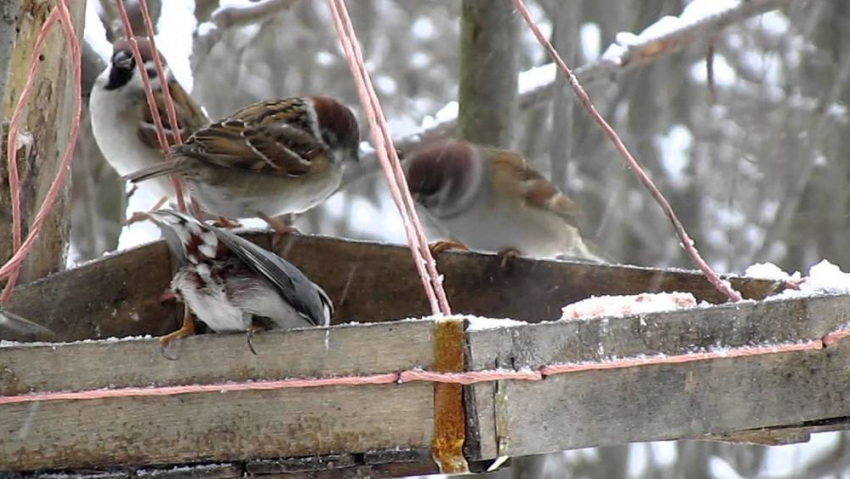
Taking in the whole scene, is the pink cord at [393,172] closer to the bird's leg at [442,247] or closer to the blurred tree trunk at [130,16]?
the bird's leg at [442,247]

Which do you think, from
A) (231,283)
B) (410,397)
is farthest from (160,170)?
(410,397)

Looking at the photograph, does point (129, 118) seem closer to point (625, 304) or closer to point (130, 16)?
point (130, 16)

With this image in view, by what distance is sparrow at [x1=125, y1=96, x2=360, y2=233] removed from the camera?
3.17m

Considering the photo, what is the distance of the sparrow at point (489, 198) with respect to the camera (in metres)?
3.45

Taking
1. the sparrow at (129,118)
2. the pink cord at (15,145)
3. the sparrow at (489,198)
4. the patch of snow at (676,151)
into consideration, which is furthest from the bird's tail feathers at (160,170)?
the patch of snow at (676,151)

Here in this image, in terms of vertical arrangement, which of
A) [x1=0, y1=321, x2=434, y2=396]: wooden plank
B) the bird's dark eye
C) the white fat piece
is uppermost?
the bird's dark eye

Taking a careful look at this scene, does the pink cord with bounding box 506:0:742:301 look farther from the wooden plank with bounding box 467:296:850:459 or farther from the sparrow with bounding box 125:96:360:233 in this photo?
the sparrow with bounding box 125:96:360:233

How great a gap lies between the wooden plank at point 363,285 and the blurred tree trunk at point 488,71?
0.82 meters

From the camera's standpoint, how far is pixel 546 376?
161cm

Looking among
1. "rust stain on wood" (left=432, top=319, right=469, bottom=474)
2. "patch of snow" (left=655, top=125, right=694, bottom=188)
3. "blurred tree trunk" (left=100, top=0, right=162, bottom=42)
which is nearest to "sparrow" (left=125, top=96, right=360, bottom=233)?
"blurred tree trunk" (left=100, top=0, right=162, bottom=42)

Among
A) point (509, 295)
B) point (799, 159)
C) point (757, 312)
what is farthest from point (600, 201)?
point (757, 312)

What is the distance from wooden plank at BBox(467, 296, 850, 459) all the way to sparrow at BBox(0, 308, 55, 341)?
2.73 feet

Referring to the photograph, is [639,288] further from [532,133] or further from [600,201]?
[600,201]

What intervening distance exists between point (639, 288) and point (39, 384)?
128 cm
